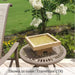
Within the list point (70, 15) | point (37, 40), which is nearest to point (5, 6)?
point (37, 40)

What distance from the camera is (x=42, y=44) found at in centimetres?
217

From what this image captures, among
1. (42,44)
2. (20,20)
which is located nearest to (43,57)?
(42,44)

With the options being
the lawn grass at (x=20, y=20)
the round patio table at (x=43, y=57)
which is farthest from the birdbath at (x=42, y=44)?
the lawn grass at (x=20, y=20)

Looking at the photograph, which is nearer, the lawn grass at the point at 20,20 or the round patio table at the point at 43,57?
the round patio table at the point at 43,57

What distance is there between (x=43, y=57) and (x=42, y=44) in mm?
172

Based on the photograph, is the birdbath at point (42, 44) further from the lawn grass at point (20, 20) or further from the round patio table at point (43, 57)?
the lawn grass at point (20, 20)

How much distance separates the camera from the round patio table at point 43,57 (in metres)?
2.07

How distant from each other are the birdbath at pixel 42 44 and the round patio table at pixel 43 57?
7cm

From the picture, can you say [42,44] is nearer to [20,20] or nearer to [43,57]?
[43,57]

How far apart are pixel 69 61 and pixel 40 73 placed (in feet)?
2.26

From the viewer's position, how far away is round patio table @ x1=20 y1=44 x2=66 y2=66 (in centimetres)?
207

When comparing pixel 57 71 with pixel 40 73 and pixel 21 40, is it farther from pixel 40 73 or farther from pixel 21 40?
pixel 21 40

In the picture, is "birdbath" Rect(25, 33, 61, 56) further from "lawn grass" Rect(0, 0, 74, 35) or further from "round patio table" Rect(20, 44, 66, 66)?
"lawn grass" Rect(0, 0, 74, 35)

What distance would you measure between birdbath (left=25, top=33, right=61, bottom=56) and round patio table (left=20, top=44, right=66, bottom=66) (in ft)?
0.21
